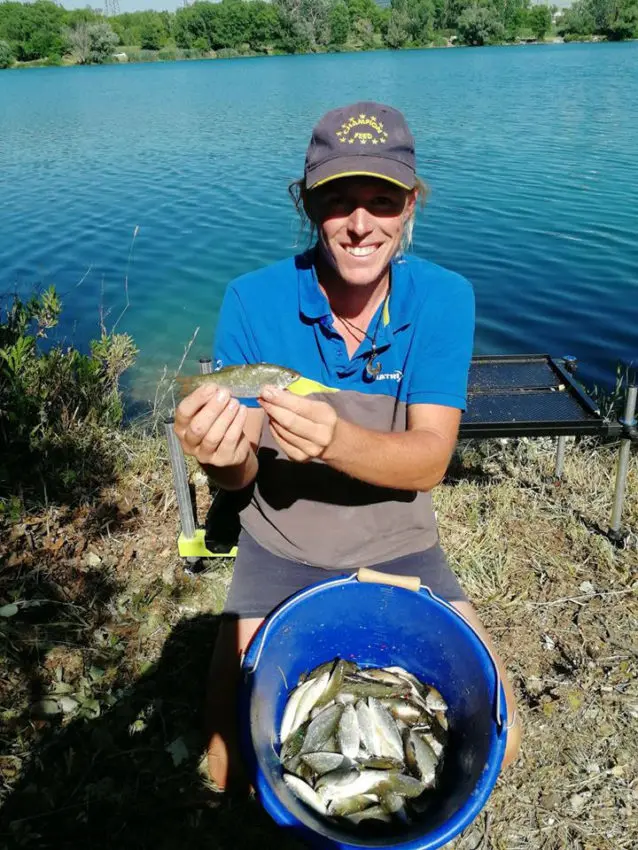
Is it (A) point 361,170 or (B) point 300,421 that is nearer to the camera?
(B) point 300,421

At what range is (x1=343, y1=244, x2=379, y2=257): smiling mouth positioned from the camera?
2566 millimetres

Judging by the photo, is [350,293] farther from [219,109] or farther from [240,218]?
[219,109]

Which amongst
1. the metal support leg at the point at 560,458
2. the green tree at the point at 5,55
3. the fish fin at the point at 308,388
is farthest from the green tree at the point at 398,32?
the fish fin at the point at 308,388

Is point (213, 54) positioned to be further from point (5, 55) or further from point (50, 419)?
point (50, 419)

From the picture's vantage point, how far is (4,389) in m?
4.22

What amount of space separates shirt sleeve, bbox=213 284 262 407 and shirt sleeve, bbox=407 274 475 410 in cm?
72

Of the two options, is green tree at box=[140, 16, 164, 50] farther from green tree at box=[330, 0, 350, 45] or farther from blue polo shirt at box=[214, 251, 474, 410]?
blue polo shirt at box=[214, 251, 474, 410]

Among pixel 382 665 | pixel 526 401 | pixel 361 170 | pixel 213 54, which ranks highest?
pixel 213 54

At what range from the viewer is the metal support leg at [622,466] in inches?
140

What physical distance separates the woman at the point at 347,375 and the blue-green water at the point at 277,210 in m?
2.99

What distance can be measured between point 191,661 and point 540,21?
9736cm

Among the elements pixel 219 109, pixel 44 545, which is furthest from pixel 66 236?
pixel 219 109

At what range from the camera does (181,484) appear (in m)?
3.54

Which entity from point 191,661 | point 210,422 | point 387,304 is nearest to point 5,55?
point 387,304
